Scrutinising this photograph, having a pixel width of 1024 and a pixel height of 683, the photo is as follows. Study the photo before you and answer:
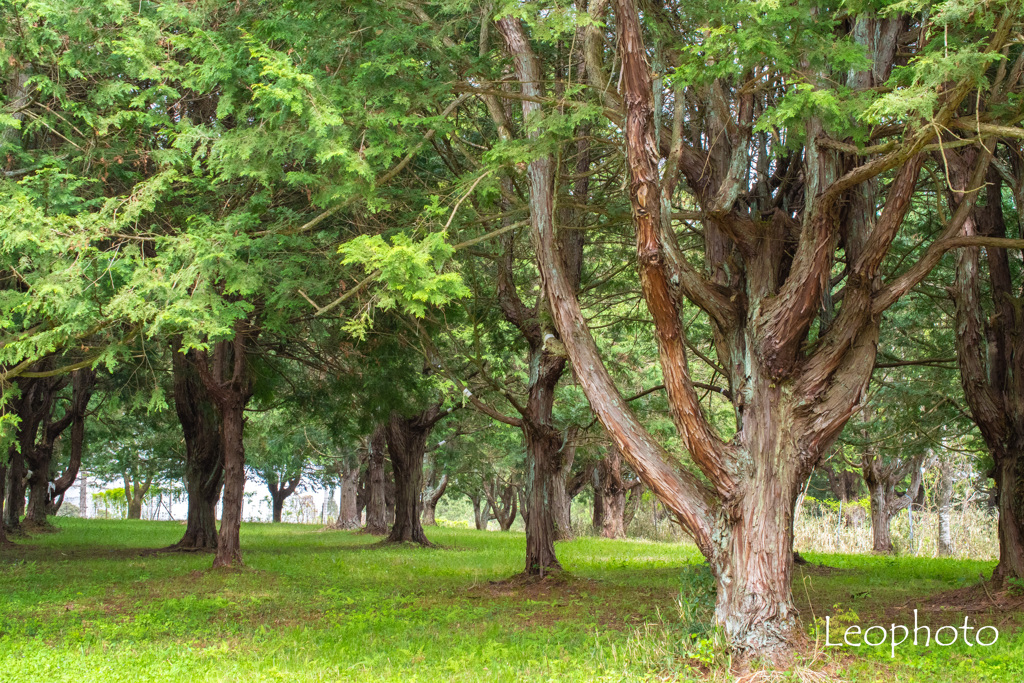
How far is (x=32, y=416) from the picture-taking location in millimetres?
18891

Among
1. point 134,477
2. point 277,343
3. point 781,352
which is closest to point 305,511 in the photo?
point 134,477

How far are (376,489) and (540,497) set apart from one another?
13.8 meters

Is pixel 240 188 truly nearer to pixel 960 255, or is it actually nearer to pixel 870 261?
pixel 870 261

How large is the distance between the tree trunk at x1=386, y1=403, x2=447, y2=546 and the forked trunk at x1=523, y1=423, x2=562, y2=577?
7018 mm

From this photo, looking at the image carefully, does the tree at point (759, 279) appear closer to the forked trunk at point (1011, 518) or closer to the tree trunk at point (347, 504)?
the forked trunk at point (1011, 518)

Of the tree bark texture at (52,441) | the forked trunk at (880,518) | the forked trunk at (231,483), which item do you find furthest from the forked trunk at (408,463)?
the forked trunk at (880,518)

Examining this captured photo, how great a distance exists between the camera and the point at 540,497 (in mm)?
11961

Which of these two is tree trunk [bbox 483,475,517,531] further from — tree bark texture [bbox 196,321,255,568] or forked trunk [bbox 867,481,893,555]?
tree bark texture [bbox 196,321,255,568]

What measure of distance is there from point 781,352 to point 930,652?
305cm

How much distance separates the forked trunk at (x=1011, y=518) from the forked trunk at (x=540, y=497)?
18.9 ft

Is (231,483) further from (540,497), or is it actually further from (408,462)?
(408,462)

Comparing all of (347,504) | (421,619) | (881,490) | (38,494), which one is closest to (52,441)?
(38,494)

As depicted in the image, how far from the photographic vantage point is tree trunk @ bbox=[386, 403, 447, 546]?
64.0ft

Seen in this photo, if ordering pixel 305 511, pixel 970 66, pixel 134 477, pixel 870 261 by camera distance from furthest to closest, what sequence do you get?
pixel 305 511 < pixel 134 477 < pixel 870 261 < pixel 970 66
